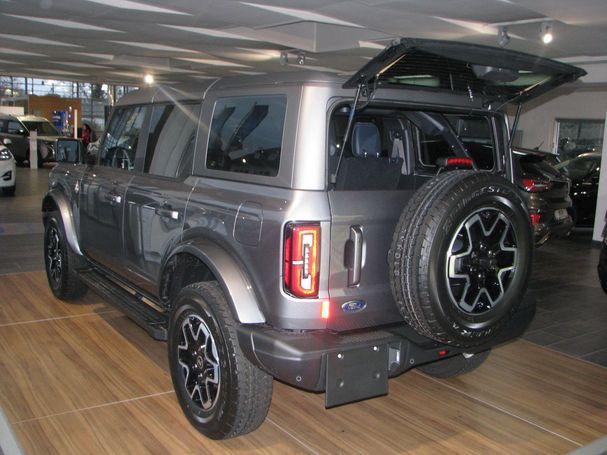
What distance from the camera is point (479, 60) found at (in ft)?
9.48

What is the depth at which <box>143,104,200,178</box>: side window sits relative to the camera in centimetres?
364

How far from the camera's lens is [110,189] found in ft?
14.1

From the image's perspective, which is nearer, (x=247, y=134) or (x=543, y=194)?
(x=247, y=134)

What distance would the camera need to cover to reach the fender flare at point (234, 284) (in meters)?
2.83

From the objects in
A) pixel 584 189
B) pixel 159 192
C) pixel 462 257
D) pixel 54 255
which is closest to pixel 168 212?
pixel 159 192

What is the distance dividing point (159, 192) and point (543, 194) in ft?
21.0

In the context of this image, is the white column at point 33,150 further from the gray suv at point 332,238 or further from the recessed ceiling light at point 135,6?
the gray suv at point 332,238

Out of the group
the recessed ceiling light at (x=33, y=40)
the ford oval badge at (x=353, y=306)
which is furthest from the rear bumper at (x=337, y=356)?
the recessed ceiling light at (x=33, y=40)

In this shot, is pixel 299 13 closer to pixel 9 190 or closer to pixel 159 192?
pixel 159 192

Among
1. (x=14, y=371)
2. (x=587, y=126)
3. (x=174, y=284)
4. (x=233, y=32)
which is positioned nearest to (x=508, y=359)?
(x=174, y=284)

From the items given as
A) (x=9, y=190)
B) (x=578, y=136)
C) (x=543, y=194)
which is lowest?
(x=9, y=190)

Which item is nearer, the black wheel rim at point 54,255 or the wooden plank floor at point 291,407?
the wooden plank floor at point 291,407

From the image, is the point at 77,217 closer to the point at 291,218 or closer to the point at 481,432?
the point at 291,218

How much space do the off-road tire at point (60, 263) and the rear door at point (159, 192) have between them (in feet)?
3.80
